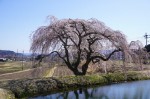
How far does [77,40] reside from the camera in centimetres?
2136

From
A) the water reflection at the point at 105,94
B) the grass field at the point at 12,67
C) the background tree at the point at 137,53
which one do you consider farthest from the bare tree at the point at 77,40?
the grass field at the point at 12,67

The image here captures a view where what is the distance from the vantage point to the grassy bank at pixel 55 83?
16.4 meters

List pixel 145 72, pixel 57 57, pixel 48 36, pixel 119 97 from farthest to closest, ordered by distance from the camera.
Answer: pixel 145 72 → pixel 57 57 → pixel 48 36 → pixel 119 97

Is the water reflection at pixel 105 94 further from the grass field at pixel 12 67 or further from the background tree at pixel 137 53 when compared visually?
the grass field at pixel 12 67

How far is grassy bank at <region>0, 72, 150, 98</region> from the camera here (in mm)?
16375

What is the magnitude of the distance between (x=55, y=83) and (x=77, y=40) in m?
4.29

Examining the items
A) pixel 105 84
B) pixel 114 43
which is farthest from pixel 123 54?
pixel 105 84

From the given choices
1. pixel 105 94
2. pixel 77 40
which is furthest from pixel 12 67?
pixel 105 94

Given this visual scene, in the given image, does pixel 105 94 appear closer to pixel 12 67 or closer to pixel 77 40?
pixel 77 40

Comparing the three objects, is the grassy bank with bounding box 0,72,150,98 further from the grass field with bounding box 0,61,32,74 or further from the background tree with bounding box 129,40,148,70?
the grass field with bounding box 0,61,32,74

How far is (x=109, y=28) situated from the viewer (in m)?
21.0

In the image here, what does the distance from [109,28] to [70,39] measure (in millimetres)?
2987

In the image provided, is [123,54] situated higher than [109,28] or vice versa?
[109,28]

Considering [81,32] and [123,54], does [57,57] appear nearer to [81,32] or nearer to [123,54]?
[81,32]
